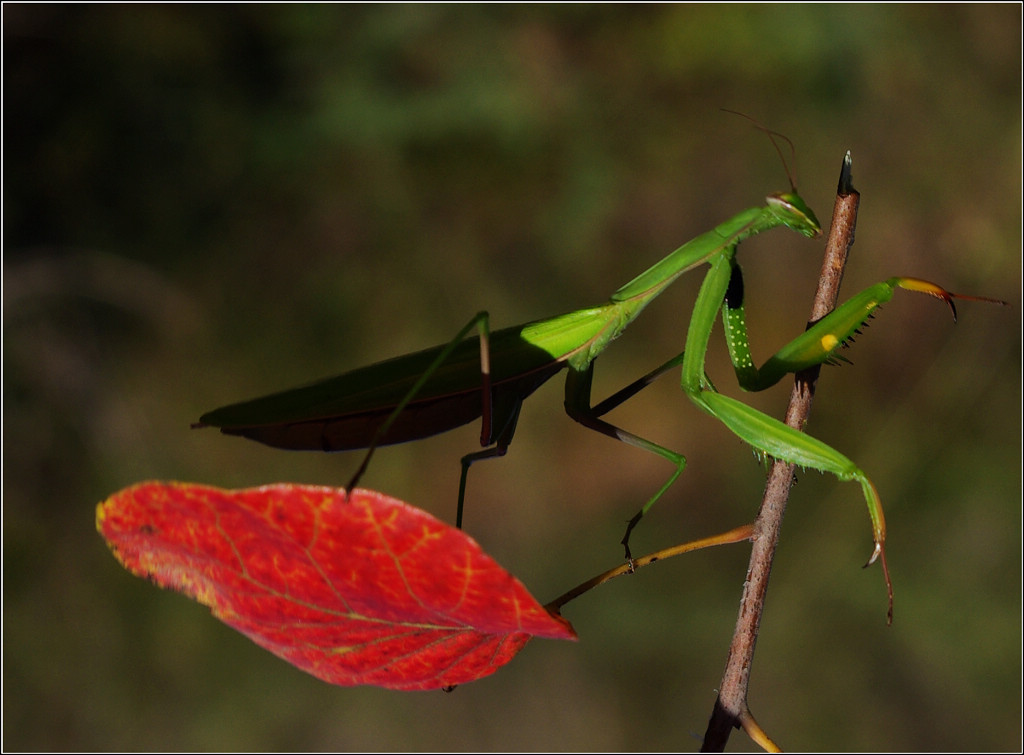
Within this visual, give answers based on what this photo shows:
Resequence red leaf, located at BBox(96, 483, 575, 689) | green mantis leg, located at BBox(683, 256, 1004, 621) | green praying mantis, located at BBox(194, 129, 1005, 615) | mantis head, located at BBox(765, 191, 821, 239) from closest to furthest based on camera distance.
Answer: red leaf, located at BBox(96, 483, 575, 689)
green mantis leg, located at BBox(683, 256, 1004, 621)
green praying mantis, located at BBox(194, 129, 1005, 615)
mantis head, located at BBox(765, 191, 821, 239)

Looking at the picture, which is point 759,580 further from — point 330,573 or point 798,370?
point 330,573

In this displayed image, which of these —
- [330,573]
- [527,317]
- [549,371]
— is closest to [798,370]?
[549,371]

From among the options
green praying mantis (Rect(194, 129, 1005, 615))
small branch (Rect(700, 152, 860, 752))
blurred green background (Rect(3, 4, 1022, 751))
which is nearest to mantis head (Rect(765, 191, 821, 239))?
green praying mantis (Rect(194, 129, 1005, 615))

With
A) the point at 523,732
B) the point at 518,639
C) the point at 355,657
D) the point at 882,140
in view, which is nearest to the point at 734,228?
the point at 518,639

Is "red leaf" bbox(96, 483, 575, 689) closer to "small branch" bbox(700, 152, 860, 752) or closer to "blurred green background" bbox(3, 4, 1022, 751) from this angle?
"small branch" bbox(700, 152, 860, 752)

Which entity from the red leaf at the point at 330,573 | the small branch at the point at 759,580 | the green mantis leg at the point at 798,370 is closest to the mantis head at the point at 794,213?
the green mantis leg at the point at 798,370

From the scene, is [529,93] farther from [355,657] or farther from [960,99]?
[355,657]
